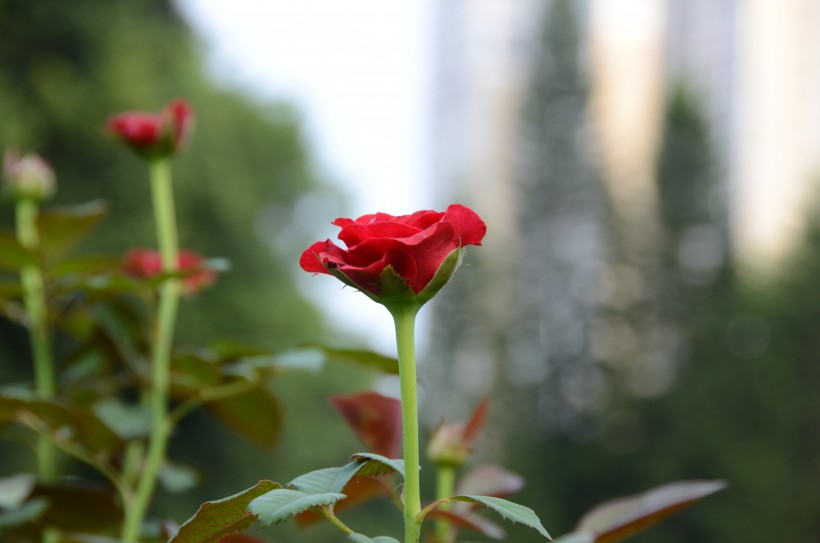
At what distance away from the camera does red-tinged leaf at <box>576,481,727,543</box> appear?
29 centimetres

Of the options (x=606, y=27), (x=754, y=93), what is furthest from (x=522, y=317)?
(x=606, y=27)

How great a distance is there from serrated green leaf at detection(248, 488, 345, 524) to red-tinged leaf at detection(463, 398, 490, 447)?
124 millimetres

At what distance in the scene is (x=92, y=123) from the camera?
15.2 feet

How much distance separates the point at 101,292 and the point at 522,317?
10.5 m

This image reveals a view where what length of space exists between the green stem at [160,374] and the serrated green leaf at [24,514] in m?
0.03

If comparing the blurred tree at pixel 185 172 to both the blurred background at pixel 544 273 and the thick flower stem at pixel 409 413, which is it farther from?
the thick flower stem at pixel 409 413

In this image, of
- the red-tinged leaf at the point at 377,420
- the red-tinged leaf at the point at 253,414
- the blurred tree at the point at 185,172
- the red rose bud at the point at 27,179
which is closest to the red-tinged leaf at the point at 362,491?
the red-tinged leaf at the point at 377,420

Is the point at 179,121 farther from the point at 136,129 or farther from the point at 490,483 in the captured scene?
the point at 490,483

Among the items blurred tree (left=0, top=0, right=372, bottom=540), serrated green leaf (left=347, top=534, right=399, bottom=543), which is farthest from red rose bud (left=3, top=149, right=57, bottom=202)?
blurred tree (left=0, top=0, right=372, bottom=540)

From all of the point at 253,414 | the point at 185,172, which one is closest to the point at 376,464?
the point at 253,414

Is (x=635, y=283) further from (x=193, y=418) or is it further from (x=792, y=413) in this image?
(x=193, y=418)

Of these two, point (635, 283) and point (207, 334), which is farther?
point (635, 283)

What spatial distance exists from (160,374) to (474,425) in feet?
0.49

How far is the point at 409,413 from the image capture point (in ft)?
0.75
